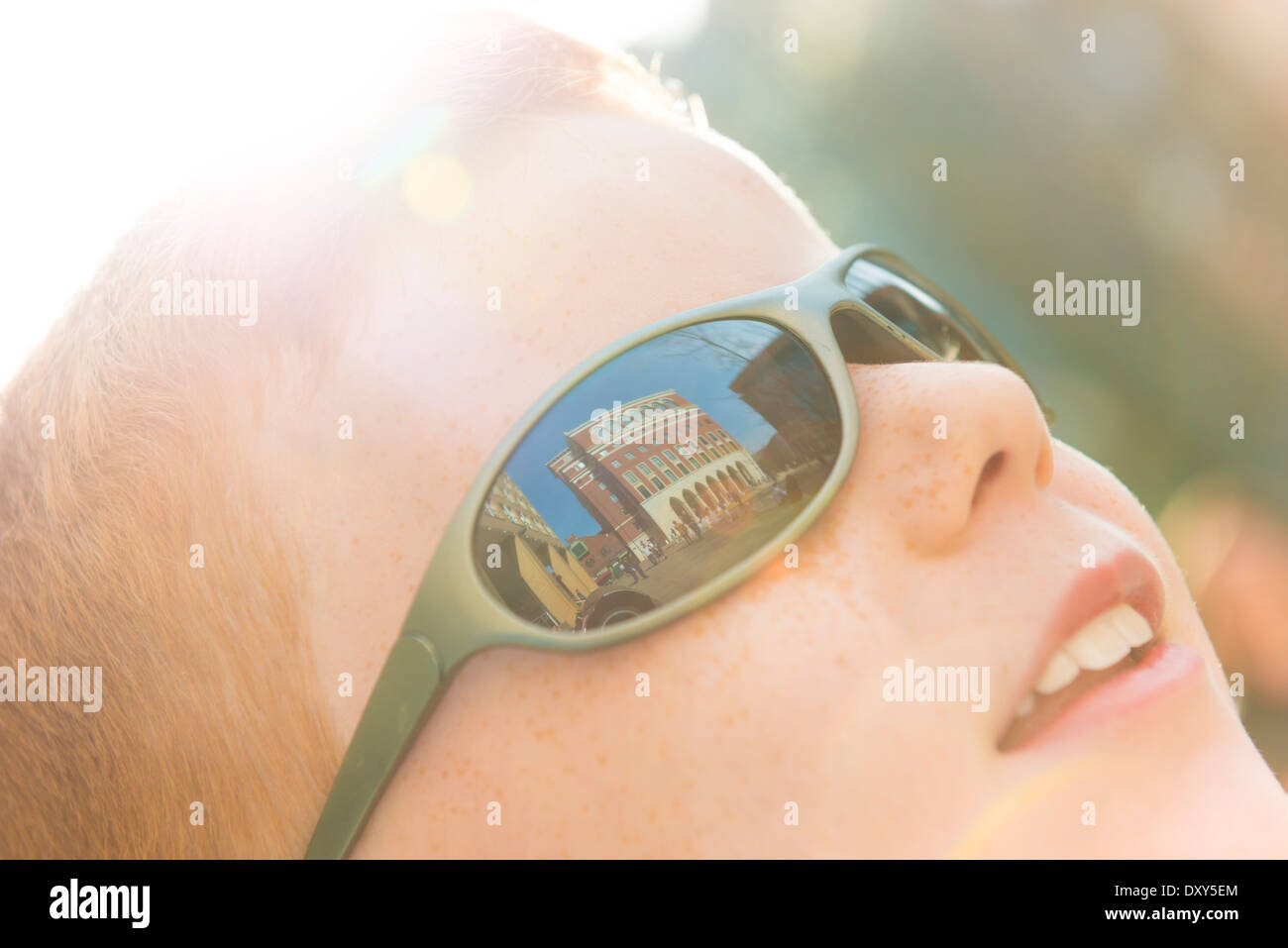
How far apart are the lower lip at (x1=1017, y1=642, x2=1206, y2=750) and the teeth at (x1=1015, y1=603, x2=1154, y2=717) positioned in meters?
0.03

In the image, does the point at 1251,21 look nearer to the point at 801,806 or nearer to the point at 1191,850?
the point at 1191,850

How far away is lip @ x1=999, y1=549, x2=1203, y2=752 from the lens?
3.70ft

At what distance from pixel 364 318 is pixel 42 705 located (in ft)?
2.53

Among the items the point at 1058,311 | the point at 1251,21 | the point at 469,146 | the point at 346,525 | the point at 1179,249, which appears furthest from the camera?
the point at 1058,311

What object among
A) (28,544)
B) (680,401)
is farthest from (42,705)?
(680,401)

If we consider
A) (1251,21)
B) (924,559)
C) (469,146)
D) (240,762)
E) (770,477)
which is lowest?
(240,762)

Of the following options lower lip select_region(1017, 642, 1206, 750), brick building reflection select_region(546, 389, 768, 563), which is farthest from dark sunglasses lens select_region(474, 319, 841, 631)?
lower lip select_region(1017, 642, 1206, 750)

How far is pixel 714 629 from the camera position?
1.13 meters

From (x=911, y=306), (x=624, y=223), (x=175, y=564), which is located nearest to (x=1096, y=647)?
(x=911, y=306)

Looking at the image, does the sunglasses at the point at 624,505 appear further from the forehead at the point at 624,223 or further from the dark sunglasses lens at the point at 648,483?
the forehead at the point at 624,223

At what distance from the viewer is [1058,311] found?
426 centimetres

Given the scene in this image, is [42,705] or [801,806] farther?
[42,705]

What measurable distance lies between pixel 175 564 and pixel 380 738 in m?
0.43

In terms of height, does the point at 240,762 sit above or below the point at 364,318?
below
